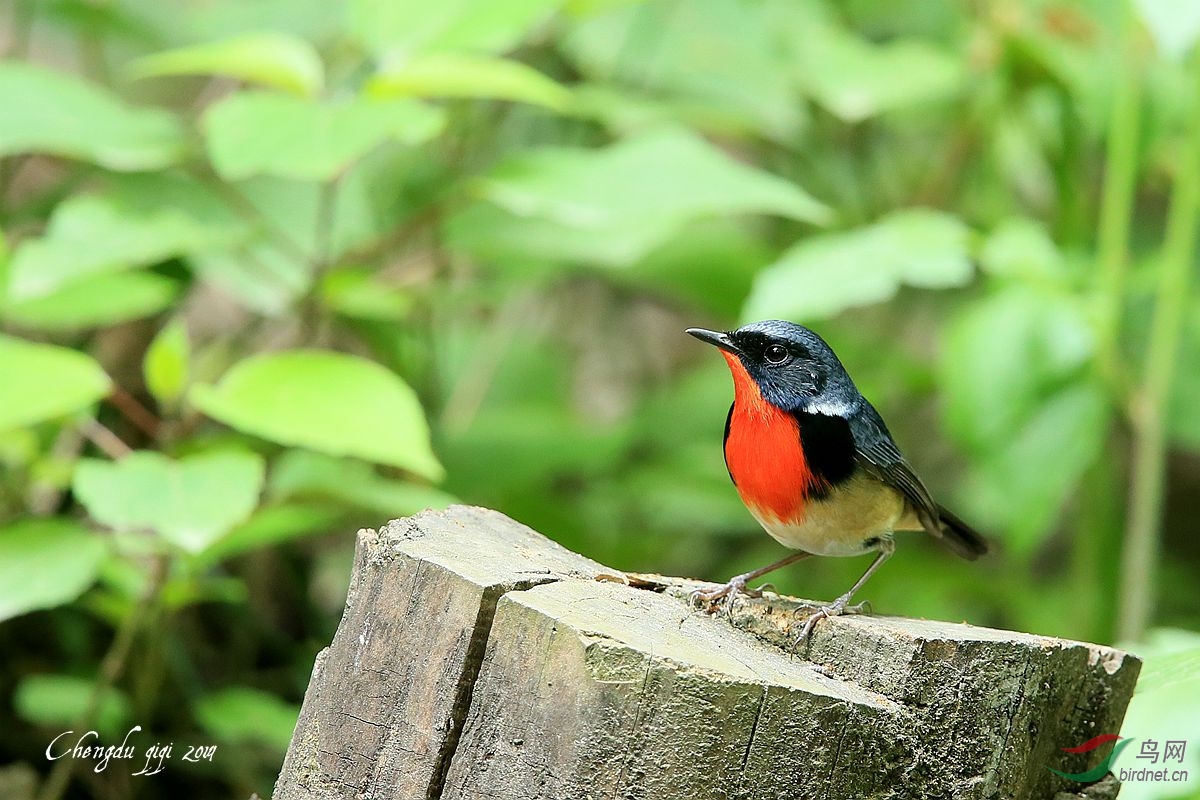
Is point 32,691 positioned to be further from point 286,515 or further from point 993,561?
point 993,561

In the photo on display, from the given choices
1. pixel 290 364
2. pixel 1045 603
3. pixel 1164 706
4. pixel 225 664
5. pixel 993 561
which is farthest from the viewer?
pixel 993 561

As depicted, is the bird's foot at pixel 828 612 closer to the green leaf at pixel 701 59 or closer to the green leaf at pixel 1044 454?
the green leaf at pixel 1044 454

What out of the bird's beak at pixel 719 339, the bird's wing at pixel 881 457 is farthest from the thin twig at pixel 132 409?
the bird's wing at pixel 881 457

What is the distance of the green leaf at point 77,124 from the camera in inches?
144

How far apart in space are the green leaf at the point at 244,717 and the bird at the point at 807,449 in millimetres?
1682

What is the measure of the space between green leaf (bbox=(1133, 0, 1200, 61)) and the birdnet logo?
157cm

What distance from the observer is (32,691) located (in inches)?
145

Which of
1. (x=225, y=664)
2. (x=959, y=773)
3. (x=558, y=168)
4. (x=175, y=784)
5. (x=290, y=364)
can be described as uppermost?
(x=558, y=168)

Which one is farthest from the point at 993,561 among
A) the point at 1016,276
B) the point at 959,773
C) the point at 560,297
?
the point at 959,773

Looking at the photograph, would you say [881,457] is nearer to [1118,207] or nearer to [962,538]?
[962,538]

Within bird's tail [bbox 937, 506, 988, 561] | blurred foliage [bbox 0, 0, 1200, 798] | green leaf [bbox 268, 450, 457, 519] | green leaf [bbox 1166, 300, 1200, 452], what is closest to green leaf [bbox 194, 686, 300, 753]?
blurred foliage [bbox 0, 0, 1200, 798]

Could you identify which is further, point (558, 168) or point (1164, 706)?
point (558, 168)

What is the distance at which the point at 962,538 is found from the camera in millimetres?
3229

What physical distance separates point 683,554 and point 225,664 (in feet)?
9.37
